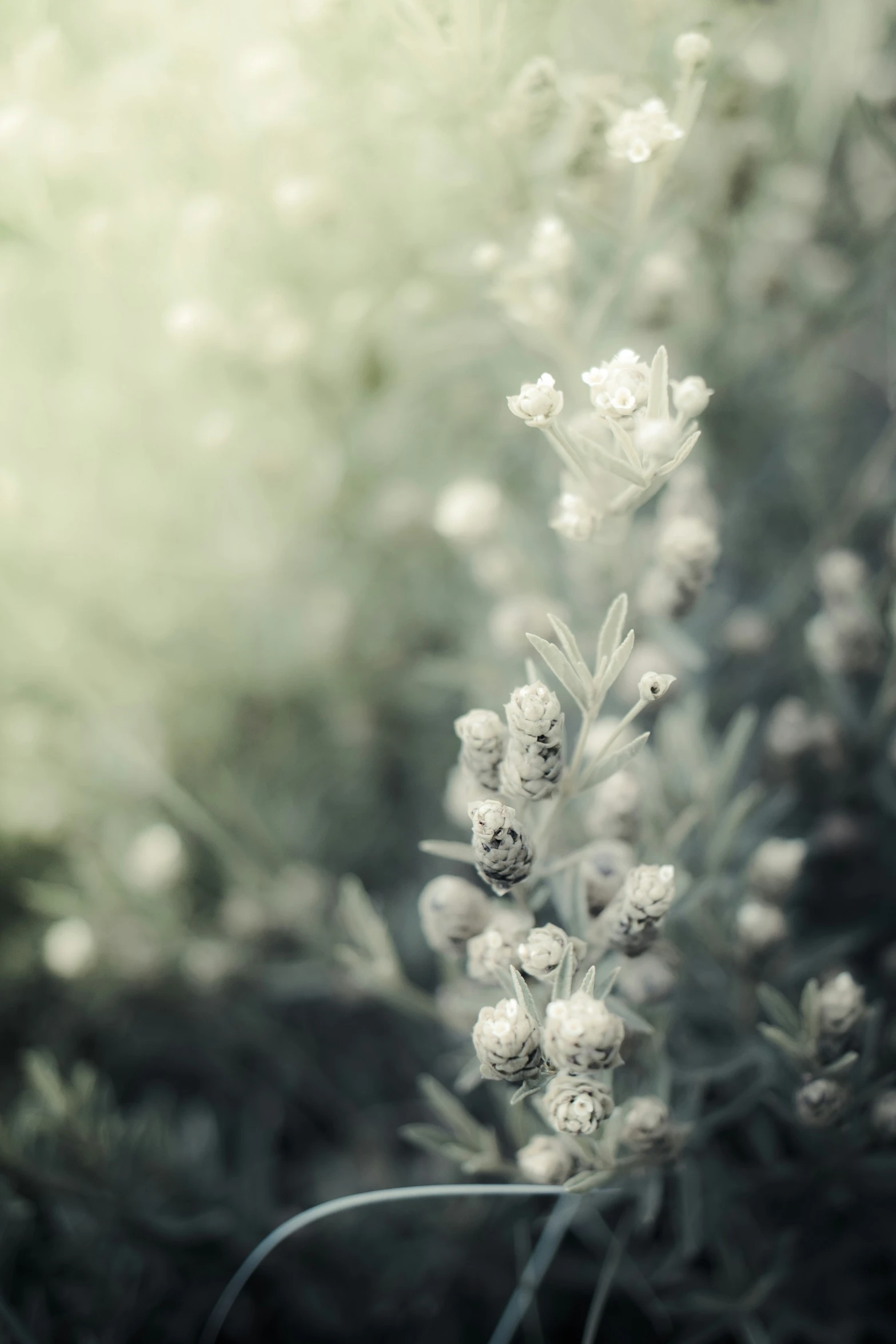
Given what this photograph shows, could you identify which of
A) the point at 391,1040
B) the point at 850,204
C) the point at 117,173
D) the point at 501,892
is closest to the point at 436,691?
the point at 391,1040

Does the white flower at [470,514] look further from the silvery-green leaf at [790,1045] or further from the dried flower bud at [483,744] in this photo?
the silvery-green leaf at [790,1045]

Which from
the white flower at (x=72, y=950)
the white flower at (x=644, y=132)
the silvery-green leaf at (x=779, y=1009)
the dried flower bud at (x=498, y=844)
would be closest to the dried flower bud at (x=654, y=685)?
the dried flower bud at (x=498, y=844)

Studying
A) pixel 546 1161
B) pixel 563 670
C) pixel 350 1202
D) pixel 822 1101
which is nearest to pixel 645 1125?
pixel 546 1161

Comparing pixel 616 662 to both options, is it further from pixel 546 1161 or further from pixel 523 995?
pixel 546 1161

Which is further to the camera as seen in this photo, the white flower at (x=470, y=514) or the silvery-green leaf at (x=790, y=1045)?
the white flower at (x=470, y=514)

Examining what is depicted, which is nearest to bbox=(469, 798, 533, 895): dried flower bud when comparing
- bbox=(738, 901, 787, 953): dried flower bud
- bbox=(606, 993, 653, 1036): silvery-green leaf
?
bbox=(606, 993, 653, 1036): silvery-green leaf

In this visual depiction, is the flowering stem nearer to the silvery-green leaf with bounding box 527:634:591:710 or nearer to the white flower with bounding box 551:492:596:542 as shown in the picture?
the silvery-green leaf with bounding box 527:634:591:710
